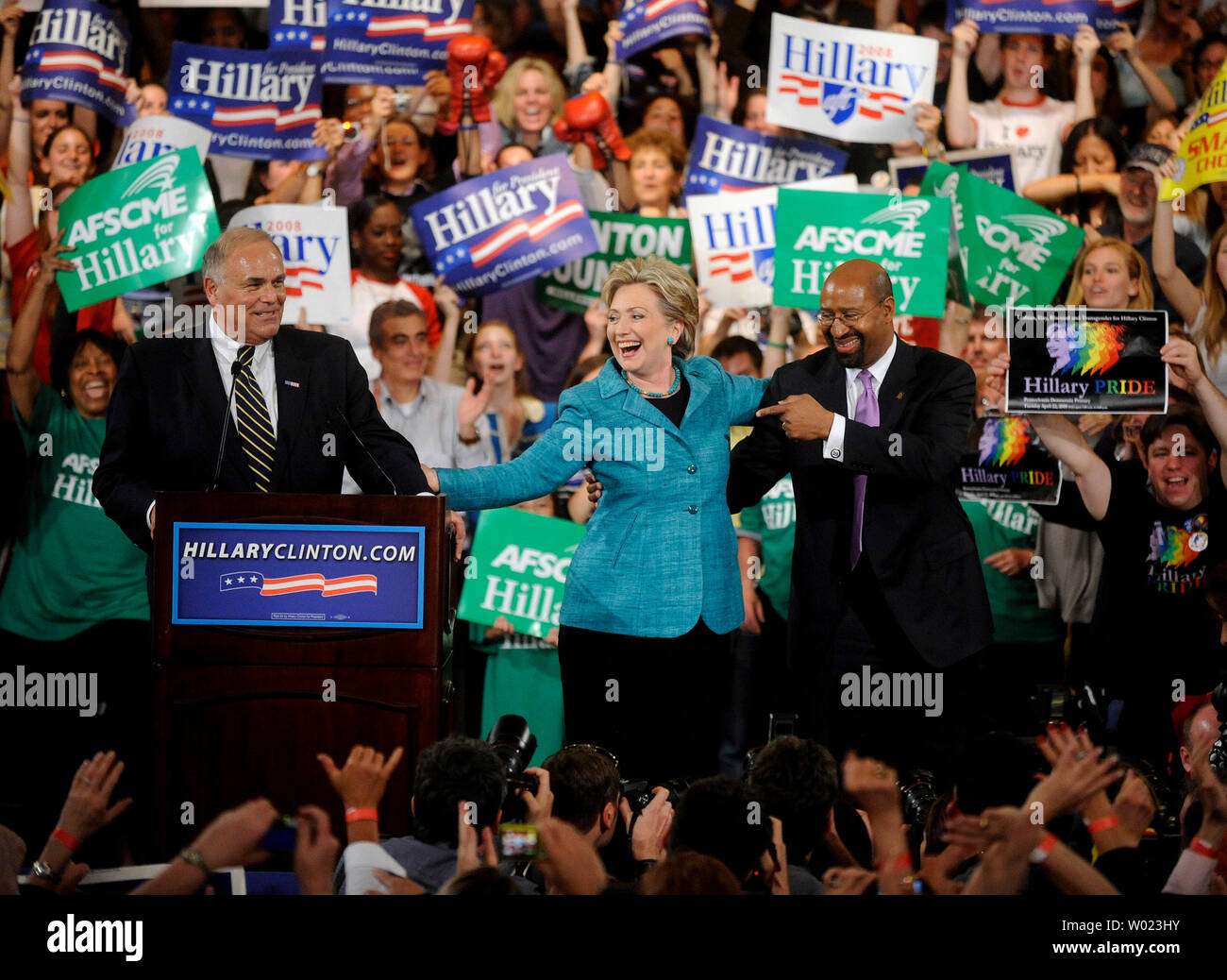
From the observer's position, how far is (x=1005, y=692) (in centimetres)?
542

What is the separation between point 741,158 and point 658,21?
72 cm

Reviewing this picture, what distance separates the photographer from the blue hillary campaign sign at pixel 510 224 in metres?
5.86

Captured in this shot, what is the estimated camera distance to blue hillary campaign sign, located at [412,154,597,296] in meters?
5.86

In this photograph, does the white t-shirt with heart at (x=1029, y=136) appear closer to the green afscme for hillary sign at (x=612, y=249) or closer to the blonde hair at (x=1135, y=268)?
the blonde hair at (x=1135, y=268)

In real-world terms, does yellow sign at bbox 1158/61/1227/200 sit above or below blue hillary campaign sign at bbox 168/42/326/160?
below

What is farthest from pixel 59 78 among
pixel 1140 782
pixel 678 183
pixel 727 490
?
pixel 1140 782

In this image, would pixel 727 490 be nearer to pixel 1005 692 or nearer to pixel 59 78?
pixel 1005 692

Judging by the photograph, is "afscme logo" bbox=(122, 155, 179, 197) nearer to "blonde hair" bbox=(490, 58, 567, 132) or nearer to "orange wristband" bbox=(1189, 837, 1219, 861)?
"blonde hair" bbox=(490, 58, 567, 132)

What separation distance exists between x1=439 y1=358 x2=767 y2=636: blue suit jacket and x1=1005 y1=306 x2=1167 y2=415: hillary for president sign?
97cm

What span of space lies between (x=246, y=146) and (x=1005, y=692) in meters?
3.73

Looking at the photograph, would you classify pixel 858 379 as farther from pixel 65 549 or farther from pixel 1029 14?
pixel 1029 14

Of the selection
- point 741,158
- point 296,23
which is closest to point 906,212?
point 741,158

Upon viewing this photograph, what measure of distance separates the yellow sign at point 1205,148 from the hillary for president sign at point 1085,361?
1.10 metres

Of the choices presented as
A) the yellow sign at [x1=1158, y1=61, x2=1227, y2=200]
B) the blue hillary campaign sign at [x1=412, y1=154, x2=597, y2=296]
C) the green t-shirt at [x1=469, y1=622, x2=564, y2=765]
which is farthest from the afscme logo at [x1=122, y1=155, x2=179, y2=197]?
the yellow sign at [x1=1158, y1=61, x2=1227, y2=200]
